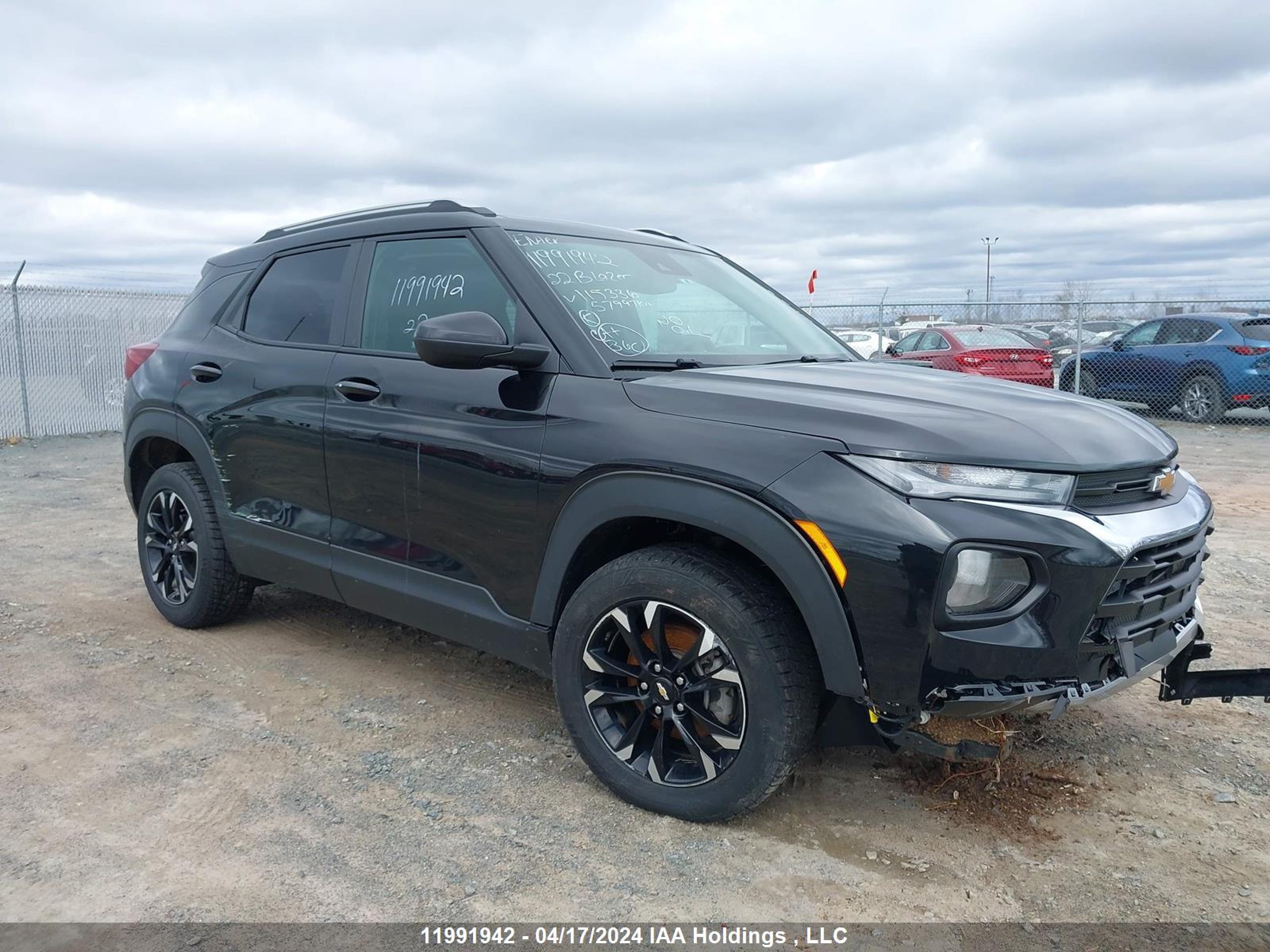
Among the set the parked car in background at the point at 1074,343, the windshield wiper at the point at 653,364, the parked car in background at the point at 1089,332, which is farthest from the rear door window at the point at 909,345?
the windshield wiper at the point at 653,364

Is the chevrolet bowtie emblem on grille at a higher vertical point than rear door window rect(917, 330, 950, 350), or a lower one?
lower

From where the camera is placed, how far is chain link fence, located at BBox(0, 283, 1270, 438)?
521 inches

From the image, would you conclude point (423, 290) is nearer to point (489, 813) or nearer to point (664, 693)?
point (664, 693)

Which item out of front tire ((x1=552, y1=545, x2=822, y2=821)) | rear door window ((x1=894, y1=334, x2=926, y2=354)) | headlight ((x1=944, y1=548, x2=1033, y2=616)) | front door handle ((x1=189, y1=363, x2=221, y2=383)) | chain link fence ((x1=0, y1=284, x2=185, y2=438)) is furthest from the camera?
rear door window ((x1=894, y1=334, x2=926, y2=354))

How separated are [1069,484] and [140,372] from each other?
427 centimetres

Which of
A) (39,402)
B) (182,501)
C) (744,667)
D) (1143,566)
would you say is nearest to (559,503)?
(744,667)

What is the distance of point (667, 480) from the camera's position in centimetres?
287

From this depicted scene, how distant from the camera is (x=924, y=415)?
2.71 metres

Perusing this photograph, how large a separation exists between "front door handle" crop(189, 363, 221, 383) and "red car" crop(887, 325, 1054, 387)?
11.4 m

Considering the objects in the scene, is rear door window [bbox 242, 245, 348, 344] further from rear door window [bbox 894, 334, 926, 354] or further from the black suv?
rear door window [bbox 894, 334, 926, 354]

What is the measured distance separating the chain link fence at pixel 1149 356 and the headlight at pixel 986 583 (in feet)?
34.2

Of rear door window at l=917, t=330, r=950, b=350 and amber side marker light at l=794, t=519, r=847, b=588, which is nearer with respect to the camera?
amber side marker light at l=794, t=519, r=847, b=588

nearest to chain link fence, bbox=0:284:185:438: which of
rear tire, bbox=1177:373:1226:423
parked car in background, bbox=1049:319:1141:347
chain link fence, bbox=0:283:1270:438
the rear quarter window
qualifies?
chain link fence, bbox=0:283:1270:438

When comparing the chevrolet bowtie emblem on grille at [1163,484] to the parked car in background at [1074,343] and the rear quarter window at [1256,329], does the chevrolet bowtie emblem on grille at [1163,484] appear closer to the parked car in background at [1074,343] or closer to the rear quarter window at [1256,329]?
the rear quarter window at [1256,329]
